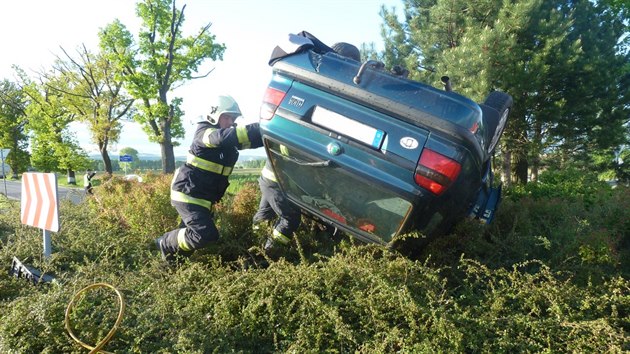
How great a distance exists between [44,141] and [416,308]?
30.2 meters

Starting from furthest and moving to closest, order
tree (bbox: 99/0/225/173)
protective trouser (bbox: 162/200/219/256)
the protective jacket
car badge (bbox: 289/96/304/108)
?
tree (bbox: 99/0/225/173)
the protective jacket
protective trouser (bbox: 162/200/219/256)
car badge (bbox: 289/96/304/108)

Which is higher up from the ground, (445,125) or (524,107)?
(524,107)

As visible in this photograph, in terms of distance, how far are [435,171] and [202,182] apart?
7.26 ft

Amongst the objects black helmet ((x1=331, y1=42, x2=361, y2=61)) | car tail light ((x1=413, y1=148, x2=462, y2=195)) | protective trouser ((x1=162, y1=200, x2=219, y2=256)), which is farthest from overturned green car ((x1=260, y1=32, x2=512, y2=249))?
protective trouser ((x1=162, y1=200, x2=219, y2=256))

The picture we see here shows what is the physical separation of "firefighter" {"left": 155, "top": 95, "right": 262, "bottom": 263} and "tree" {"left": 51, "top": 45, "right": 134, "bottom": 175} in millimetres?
20248

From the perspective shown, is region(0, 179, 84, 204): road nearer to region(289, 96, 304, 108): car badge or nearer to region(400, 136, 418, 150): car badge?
region(289, 96, 304, 108): car badge

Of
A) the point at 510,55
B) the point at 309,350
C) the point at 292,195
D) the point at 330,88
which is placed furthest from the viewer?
the point at 510,55

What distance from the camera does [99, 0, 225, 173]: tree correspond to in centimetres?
1755

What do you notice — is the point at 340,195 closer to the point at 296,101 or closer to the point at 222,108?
the point at 296,101

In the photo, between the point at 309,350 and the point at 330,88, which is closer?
the point at 309,350

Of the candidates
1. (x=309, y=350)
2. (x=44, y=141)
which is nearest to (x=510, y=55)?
(x=309, y=350)

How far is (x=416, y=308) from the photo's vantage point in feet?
8.21

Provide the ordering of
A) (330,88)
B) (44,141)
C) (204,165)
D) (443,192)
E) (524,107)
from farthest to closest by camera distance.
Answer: (44,141)
(524,107)
(204,165)
(330,88)
(443,192)

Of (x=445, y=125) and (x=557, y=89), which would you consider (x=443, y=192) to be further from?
(x=557, y=89)
